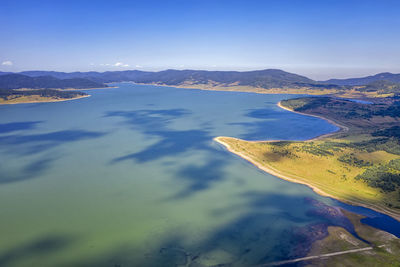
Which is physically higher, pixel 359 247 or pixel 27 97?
pixel 27 97

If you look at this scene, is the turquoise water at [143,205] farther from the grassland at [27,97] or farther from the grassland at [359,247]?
the grassland at [27,97]

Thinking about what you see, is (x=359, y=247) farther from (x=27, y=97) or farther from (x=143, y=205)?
(x=27, y=97)

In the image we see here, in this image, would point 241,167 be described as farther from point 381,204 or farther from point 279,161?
point 381,204

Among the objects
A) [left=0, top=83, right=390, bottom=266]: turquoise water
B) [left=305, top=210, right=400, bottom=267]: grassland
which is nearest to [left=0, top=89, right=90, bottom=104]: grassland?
[left=0, top=83, right=390, bottom=266]: turquoise water

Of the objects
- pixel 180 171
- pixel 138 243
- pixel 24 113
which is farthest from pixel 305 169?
pixel 24 113

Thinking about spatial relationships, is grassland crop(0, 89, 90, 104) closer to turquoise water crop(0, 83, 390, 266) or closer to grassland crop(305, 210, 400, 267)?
turquoise water crop(0, 83, 390, 266)

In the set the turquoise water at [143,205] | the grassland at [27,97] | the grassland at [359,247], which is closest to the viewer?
the grassland at [359,247]

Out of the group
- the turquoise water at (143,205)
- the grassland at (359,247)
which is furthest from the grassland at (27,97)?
the grassland at (359,247)

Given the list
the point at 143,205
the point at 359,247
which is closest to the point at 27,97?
the point at 143,205

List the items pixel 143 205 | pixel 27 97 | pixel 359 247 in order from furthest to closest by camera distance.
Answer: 1. pixel 27 97
2. pixel 143 205
3. pixel 359 247
